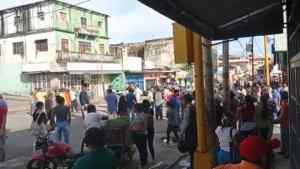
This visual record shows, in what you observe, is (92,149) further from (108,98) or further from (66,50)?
(66,50)

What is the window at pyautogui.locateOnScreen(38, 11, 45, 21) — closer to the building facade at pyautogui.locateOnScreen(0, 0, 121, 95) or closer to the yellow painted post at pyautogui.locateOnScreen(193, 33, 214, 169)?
the building facade at pyautogui.locateOnScreen(0, 0, 121, 95)

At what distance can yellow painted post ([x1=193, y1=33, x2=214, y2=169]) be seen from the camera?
9.20 meters

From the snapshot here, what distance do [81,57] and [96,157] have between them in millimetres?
51430

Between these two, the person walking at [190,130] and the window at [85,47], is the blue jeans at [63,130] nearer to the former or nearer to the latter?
the person walking at [190,130]

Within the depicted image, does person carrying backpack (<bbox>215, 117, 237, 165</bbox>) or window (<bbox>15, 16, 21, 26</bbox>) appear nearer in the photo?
person carrying backpack (<bbox>215, 117, 237, 165</bbox>)

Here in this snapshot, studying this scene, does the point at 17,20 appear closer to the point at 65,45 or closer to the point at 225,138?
the point at 65,45

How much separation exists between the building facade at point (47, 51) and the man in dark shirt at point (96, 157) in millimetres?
46042

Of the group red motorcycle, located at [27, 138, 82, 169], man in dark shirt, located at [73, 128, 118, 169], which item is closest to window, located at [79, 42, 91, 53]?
red motorcycle, located at [27, 138, 82, 169]

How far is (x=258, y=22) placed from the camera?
8398mm

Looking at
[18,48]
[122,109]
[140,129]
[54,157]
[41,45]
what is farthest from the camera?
[18,48]

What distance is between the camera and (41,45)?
55.1 metres

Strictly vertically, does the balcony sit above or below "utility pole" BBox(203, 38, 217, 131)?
above

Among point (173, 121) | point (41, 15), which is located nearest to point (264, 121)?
point (173, 121)

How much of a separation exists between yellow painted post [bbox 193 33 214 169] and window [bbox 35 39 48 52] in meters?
47.3
